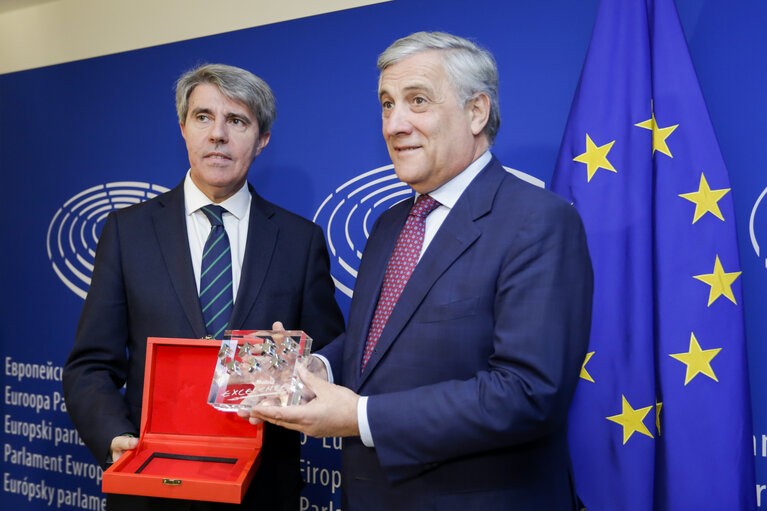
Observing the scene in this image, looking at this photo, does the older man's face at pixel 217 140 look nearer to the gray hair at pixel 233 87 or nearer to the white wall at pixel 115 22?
the gray hair at pixel 233 87

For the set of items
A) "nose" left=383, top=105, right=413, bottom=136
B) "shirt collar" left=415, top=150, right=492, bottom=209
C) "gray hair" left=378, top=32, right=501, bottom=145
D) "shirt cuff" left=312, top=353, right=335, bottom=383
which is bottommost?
"shirt cuff" left=312, top=353, right=335, bottom=383

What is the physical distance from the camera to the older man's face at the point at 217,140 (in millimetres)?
2051

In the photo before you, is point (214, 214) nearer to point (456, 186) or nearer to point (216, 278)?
point (216, 278)

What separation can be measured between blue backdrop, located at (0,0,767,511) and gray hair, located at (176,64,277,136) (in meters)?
0.77

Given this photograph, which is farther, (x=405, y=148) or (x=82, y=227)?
(x=82, y=227)

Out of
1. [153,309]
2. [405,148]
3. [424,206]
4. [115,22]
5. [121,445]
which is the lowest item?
[121,445]

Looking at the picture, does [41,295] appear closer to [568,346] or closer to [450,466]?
[450,466]

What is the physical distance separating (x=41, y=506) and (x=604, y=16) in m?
3.94

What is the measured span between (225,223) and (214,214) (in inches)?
2.1

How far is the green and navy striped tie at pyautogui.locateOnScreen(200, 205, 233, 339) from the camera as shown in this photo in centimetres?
195

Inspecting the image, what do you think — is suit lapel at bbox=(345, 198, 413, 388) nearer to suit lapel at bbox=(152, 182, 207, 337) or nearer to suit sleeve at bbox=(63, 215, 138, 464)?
suit lapel at bbox=(152, 182, 207, 337)

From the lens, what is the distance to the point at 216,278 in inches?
78.7

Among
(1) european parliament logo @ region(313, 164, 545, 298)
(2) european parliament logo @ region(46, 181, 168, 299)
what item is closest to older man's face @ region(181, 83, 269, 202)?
(1) european parliament logo @ region(313, 164, 545, 298)

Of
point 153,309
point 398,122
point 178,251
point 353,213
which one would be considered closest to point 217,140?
point 178,251
